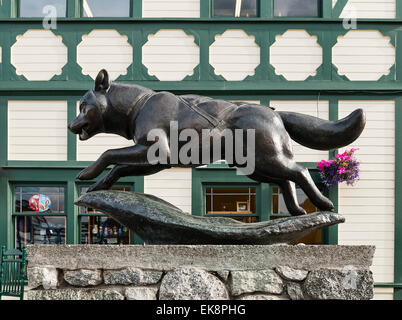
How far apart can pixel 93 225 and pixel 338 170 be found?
12.9 feet

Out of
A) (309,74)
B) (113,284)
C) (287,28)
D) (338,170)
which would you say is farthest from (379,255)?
(113,284)

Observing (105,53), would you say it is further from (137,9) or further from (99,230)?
(99,230)

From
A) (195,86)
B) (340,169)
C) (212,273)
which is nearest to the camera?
(212,273)

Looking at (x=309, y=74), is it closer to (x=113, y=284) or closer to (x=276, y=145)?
(x=276, y=145)

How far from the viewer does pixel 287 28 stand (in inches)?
304

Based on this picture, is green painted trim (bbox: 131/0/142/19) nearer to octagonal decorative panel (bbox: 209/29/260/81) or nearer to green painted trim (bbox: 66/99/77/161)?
octagonal decorative panel (bbox: 209/29/260/81)

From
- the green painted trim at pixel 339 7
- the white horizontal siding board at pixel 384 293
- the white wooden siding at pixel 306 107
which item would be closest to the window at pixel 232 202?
the white wooden siding at pixel 306 107

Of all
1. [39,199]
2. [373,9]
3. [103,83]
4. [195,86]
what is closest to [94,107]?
[103,83]

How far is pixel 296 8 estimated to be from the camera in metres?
8.05

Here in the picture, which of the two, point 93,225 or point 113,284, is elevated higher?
point 113,284

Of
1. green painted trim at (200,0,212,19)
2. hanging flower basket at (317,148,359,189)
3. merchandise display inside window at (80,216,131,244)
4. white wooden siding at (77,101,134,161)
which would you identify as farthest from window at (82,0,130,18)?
hanging flower basket at (317,148,359,189)

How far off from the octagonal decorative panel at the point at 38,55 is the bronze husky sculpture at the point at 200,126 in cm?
482

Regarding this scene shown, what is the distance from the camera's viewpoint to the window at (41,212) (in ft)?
25.1

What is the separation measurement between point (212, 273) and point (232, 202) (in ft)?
15.9
